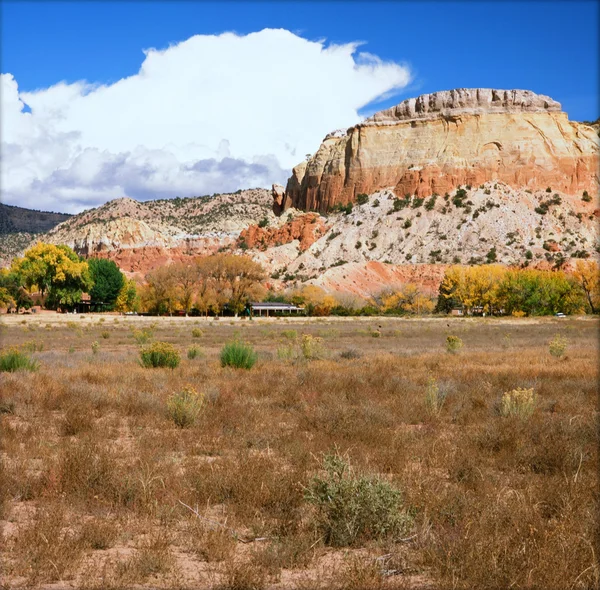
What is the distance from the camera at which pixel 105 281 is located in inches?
3644

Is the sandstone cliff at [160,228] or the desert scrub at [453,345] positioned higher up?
the sandstone cliff at [160,228]

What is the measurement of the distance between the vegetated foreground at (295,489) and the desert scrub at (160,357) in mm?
5750

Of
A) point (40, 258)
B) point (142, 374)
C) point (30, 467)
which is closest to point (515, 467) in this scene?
point (30, 467)

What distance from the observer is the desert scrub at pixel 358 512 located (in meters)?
5.46

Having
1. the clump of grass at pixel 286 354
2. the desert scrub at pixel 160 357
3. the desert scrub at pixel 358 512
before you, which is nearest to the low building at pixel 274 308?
the clump of grass at pixel 286 354

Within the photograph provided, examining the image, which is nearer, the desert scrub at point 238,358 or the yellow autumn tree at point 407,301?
the desert scrub at point 238,358

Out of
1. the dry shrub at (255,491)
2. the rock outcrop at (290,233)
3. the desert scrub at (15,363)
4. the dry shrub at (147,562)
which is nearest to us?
the dry shrub at (147,562)

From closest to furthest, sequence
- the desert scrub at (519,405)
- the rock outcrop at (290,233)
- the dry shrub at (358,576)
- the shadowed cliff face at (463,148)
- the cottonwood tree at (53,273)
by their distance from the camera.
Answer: the dry shrub at (358,576) → the desert scrub at (519,405) → the cottonwood tree at (53,273) → the shadowed cliff face at (463,148) → the rock outcrop at (290,233)

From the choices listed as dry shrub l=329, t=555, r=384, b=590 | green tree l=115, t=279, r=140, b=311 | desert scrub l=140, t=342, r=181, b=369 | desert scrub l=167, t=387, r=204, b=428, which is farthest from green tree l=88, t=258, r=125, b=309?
dry shrub l=329, t=555, r=384, b=590

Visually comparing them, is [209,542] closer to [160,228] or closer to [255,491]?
[255,491]

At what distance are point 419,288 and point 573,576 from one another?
90641 mm

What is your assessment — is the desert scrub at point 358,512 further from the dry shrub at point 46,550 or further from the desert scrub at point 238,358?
the desert scrub at point 238,358

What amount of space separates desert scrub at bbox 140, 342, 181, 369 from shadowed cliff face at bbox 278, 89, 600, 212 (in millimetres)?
98737

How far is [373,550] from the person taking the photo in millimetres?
5289
